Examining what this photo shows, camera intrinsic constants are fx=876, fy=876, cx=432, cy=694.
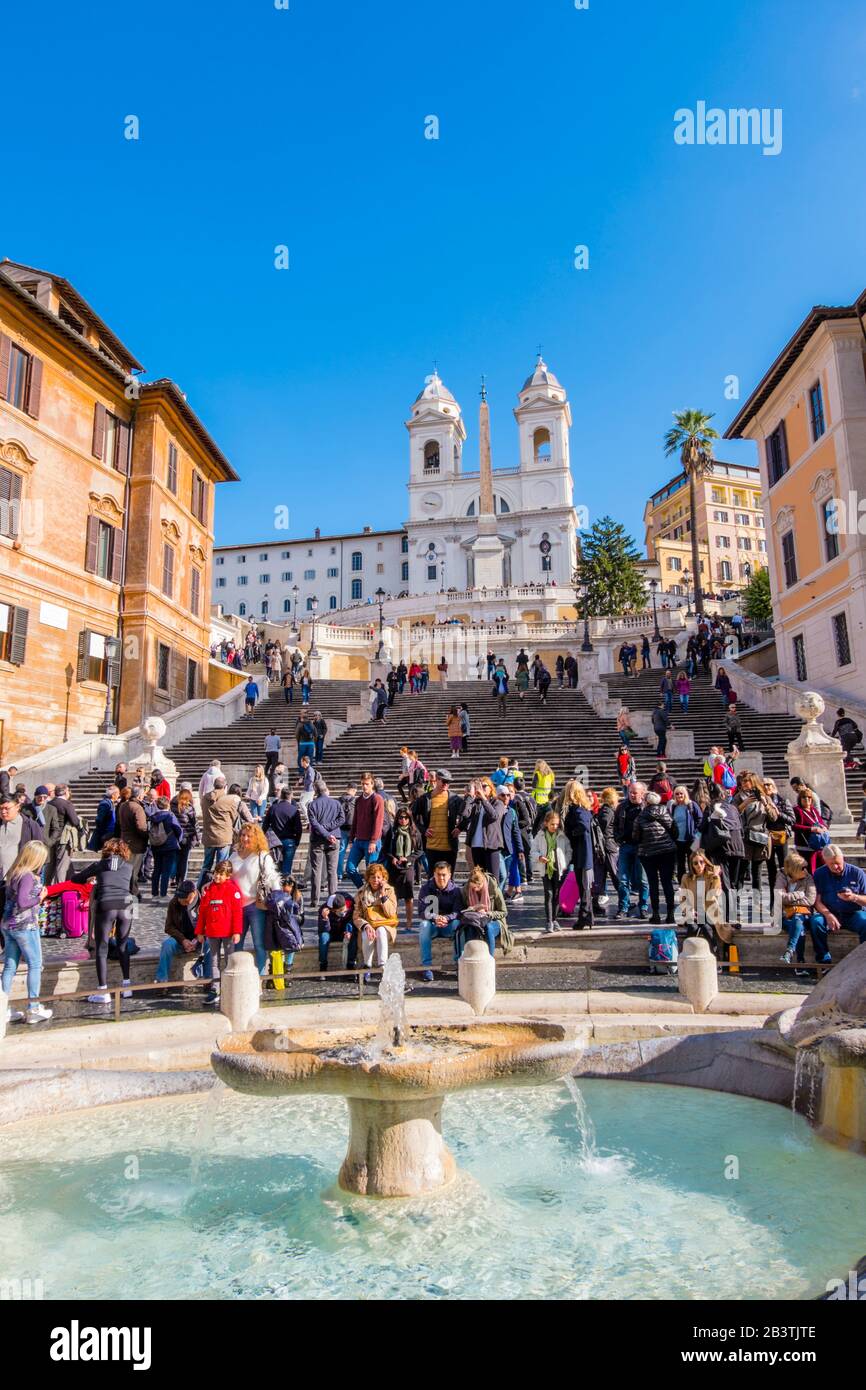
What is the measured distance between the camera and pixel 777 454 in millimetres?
29188

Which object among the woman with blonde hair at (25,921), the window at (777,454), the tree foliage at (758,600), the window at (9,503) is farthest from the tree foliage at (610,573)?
the woman with blonde hair at (25,921)

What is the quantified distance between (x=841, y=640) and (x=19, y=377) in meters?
23.7

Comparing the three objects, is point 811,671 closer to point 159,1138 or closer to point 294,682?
point 294,682

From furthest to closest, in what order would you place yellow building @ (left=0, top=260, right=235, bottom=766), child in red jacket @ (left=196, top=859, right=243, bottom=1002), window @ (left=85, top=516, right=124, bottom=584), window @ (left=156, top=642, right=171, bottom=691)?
window @ (left=156, top=642, right=171, bottom=691) < window @ (left=85, top=516, right=124, bottom=584) < yellow building @ (left=0, top=260, right=235, bottom=766) < child in red jacket @ (left=196, top=859, right=243, bottom=1002)

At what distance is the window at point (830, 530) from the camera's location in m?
24.6

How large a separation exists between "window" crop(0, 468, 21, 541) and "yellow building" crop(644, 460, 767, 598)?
78.3m

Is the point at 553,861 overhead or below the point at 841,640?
below

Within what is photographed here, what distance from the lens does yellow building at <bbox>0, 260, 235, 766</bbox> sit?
911 inches

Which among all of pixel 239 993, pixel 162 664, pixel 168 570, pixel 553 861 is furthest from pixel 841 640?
pixel 239 993

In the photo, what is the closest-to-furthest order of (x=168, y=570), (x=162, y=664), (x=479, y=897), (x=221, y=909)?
(x=221, y=909), (x=479, y=897), (x=162, y=664), (x=168, y=570)

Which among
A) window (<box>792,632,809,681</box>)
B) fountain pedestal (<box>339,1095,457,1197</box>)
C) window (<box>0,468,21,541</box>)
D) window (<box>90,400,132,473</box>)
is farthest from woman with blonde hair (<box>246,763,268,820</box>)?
window (<box>792,632,809,681</box>)

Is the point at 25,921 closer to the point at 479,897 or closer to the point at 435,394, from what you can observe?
the point at 479,897

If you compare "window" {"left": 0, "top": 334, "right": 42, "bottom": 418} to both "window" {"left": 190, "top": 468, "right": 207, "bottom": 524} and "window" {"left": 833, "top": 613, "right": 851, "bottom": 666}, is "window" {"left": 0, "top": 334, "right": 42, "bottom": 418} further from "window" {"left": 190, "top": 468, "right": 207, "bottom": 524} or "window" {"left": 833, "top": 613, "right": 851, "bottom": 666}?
"window" {"left": 833, "top": 613, "right": 851, "bottom": 666}

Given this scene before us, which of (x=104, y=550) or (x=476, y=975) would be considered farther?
(x=104, y=550)
